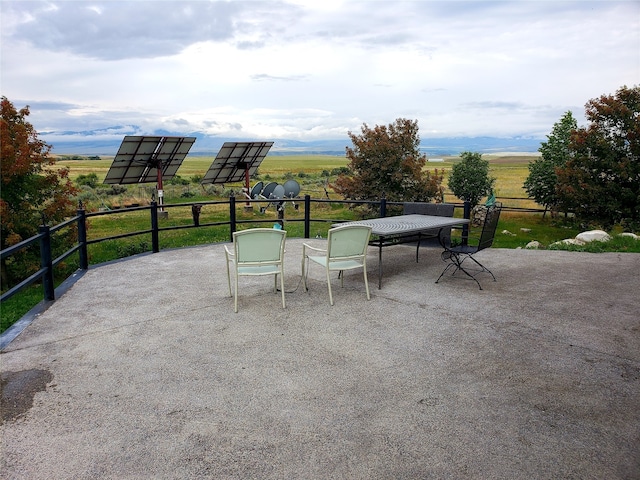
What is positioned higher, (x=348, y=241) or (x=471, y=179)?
(x=471, y=179)

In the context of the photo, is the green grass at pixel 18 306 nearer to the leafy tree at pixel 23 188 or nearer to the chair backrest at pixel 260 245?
the leafy tree at pixel 23 188

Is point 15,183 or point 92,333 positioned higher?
point 15,183

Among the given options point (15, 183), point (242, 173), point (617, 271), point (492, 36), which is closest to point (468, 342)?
point (617, 271)

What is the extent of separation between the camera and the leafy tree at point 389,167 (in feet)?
56.0

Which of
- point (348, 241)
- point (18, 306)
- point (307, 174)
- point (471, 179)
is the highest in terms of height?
point (471, 179)

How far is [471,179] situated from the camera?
2128 cm

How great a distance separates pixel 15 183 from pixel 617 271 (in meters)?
12.6

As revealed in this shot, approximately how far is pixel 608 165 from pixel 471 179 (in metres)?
6.63

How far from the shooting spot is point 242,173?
2569 centimetres

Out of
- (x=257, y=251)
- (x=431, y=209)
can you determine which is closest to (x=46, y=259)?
(x=257, y=251)

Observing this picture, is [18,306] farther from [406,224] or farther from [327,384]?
[327,384]

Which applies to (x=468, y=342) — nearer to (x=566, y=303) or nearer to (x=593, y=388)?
(x=593, y=388)

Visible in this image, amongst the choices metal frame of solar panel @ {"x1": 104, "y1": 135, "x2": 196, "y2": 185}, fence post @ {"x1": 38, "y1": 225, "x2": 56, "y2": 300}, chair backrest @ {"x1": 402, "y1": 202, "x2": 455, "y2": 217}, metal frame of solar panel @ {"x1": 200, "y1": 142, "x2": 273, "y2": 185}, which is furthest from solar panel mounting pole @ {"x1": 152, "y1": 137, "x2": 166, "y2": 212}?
fence post @ {"x1": 38, "y1": 225, "x2": 56, "y2": 300}

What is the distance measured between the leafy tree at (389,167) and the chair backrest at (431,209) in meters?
8.76
